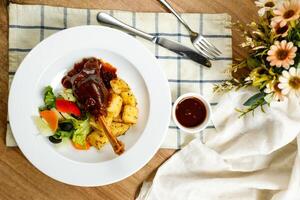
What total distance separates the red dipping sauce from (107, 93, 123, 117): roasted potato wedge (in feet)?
0.67

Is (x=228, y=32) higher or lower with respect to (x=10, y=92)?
higher

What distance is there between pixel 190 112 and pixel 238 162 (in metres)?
0.27

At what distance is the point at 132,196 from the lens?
5.23ft

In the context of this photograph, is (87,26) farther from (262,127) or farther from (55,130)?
(262,127)

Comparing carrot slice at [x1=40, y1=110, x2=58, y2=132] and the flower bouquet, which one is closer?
the flower bouquet

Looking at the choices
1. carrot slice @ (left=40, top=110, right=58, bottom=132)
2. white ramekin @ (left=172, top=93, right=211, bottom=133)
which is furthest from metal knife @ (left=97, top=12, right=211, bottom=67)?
carrot slice @ (left=40, top=110, right=58, bottom=132)

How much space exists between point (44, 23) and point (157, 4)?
406 mm

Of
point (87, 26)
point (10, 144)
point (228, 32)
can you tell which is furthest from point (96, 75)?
point (228, 32)

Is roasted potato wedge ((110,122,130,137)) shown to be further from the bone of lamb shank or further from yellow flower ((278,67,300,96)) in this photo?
yellow flower ((278,67,300,96))

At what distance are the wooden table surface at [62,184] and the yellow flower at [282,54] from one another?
274 mm

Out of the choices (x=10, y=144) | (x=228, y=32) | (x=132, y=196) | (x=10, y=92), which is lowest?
(x=132, y=196)

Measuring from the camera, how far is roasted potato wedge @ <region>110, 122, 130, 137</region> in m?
1.49

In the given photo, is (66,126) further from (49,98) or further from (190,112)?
(190,112)

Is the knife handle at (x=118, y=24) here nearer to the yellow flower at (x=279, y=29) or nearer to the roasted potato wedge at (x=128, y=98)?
the roasted potato wedge at (x=128, y=98)
